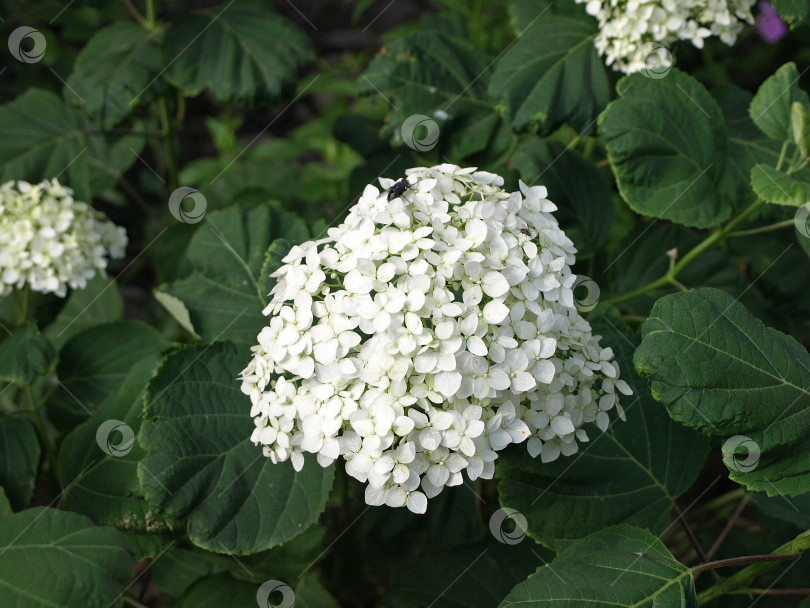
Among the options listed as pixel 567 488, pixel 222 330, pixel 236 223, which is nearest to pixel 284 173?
pixel 236 223

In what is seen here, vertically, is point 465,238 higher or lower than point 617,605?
higher

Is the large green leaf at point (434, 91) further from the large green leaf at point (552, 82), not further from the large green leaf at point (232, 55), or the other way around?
the large green leaf at point (232, 55)

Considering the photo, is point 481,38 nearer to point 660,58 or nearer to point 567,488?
point 660,58
